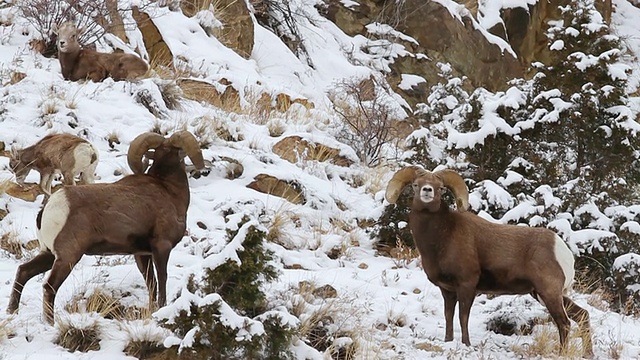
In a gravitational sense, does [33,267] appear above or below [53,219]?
below

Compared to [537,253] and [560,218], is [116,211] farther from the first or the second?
[560,218]

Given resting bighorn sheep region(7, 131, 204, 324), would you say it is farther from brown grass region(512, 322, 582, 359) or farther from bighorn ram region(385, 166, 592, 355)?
brown grass region(512, 322, 582, 359)

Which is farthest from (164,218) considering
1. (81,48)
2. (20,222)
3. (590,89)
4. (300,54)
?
(300,54)

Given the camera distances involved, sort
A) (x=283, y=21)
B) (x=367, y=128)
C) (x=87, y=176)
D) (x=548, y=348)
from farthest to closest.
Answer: (x=283, y=21) < (x=367, y=128) < (x=87, y=176) < (x=548, y=348)

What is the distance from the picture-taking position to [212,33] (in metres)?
16.9

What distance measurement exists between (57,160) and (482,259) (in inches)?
184

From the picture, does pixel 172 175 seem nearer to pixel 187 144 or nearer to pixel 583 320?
pixel 187 144

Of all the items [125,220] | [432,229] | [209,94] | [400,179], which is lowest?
[209,94]

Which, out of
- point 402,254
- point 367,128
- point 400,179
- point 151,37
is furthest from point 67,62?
point 400,179

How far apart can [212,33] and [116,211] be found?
36.1 ft

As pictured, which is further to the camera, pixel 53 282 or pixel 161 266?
pixel 161 266

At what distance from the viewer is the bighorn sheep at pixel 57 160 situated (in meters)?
9.12

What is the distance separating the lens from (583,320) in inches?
282

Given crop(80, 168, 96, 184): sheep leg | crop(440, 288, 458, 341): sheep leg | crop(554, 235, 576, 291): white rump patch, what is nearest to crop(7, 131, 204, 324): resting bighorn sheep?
crop(440, 288, 458, 341): sheep leg
